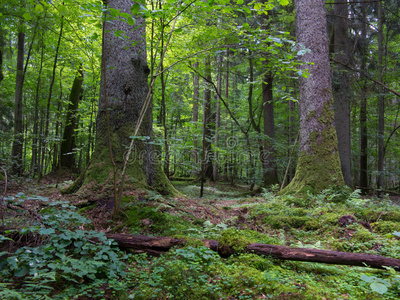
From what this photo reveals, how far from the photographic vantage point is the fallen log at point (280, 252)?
2350 millimetres

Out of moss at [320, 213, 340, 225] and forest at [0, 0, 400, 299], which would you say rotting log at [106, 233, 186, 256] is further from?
moss at [320, 213, 340, 225]

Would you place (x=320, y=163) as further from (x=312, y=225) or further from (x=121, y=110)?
(x=121, y=110)

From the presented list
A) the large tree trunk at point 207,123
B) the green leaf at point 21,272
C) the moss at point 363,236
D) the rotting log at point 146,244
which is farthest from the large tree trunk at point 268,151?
the green leaf at point 21,272

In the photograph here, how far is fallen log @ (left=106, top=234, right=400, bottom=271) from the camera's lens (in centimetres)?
235

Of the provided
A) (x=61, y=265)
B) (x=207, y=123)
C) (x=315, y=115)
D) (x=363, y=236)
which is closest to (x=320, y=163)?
(x=315, y=115)

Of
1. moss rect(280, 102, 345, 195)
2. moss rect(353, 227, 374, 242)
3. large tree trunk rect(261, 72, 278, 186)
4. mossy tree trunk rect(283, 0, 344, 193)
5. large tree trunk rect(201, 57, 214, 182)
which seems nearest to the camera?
moss rect(353, 227, 374, 242)

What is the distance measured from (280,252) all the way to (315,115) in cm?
425

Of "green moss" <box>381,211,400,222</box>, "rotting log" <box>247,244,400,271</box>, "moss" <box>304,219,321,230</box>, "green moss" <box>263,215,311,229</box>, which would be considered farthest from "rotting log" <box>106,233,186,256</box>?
"green moss" <box>381,211,400,222</box>

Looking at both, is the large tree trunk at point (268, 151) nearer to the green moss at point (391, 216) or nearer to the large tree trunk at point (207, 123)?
the large tree trunk at point (207, 123)

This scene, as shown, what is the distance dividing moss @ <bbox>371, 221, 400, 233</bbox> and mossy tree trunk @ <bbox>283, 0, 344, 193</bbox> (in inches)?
65.8

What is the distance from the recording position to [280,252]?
2.58m

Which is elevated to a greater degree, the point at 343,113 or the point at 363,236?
the point at 343,113

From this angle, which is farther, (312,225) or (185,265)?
(312,225)

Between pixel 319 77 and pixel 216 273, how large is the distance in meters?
5.41
